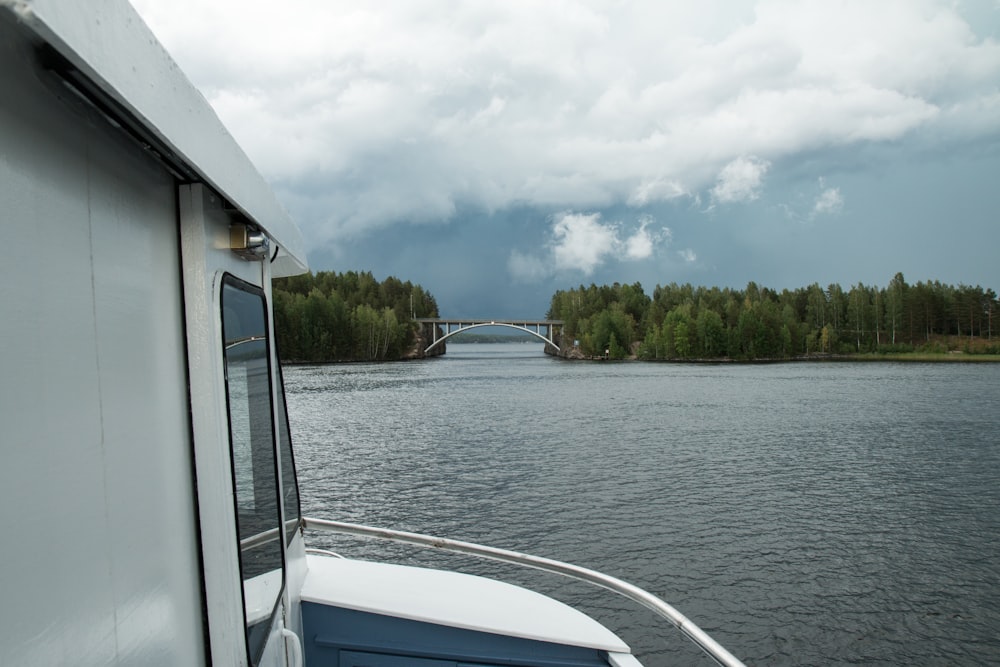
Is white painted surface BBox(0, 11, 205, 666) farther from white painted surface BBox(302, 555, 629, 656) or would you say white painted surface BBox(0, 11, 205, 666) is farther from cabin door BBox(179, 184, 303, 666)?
white painted surface BBox(302, 555, 629, 656)

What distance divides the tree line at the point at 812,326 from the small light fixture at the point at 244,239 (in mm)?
108956

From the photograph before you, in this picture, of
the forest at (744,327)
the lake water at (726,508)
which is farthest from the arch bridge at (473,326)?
the lake water at (726,508)

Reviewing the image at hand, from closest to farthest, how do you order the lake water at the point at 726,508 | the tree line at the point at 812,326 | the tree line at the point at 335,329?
the lake water at the point at 726,508, the tree line at the point at 335,329, the tree line at the point at 812,326

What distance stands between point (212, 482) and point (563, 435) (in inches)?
1097

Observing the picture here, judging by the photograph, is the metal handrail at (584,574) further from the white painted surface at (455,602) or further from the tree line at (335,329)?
the tree line at (335,329)

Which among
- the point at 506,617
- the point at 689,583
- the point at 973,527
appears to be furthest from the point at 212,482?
the point at 973,527

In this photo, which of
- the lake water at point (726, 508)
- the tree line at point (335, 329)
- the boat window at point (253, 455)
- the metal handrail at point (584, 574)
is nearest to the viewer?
the boat window at point (253, 455)

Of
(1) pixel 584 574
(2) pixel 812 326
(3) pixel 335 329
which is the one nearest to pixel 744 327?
(2) pixel 812 326

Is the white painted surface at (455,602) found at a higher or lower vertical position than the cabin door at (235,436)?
lower

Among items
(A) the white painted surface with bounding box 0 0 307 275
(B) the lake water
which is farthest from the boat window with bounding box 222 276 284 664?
(B) the lake water

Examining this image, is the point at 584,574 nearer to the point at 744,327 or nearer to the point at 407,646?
the point at 407,646

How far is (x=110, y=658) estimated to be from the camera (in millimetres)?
1497

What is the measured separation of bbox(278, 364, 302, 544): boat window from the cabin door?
10 centimetres

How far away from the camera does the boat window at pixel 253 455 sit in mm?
2238
